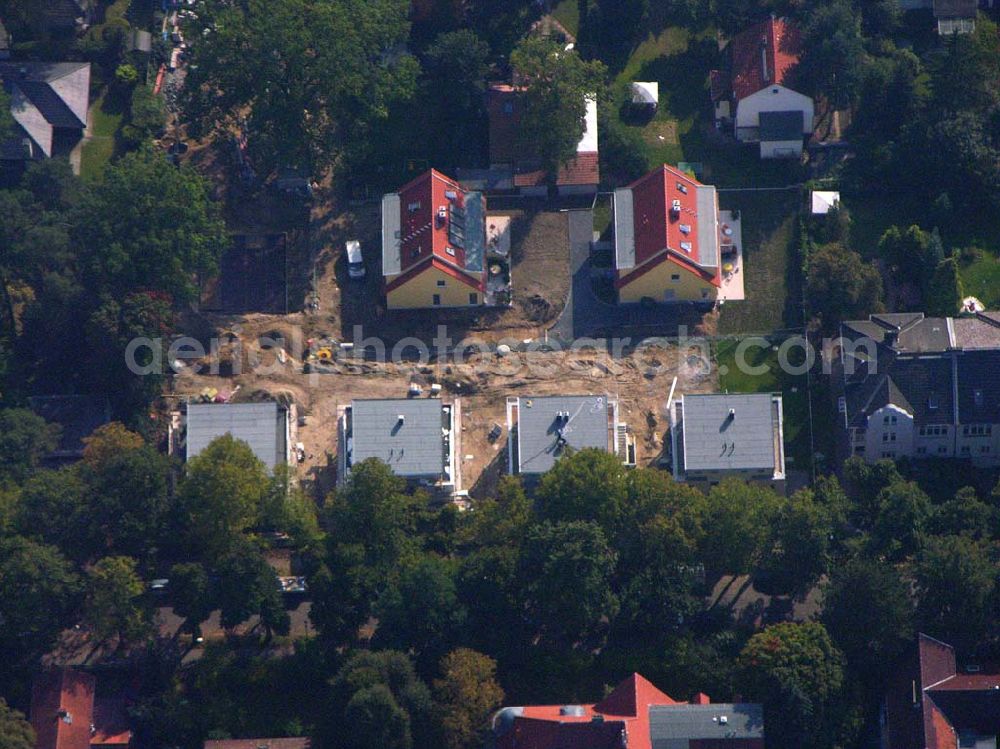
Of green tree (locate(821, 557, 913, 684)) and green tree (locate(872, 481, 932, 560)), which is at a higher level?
green tree (locate(872, 481, 932, 560))

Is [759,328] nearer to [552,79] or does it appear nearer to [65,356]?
[552,79]

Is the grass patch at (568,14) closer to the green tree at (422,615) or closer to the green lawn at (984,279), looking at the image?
the green lawn at (984,279)

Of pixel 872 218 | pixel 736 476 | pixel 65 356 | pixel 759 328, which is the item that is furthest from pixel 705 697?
pixel 65 356

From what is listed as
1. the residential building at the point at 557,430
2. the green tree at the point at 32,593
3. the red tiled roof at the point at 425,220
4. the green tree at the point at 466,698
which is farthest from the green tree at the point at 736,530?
the green tree at the point at 32,593

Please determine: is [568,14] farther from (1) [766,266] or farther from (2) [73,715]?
(2) [73,715]

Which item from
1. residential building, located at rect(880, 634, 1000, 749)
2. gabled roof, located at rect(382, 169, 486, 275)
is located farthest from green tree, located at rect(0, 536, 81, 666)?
residential building, located at rect(880, 634, 1000, 749)

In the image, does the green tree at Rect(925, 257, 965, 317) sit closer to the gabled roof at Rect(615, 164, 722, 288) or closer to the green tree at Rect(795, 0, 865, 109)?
the gabled roof at Rect(615, 164, 722, 288)

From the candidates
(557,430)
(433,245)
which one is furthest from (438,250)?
(557,430)
